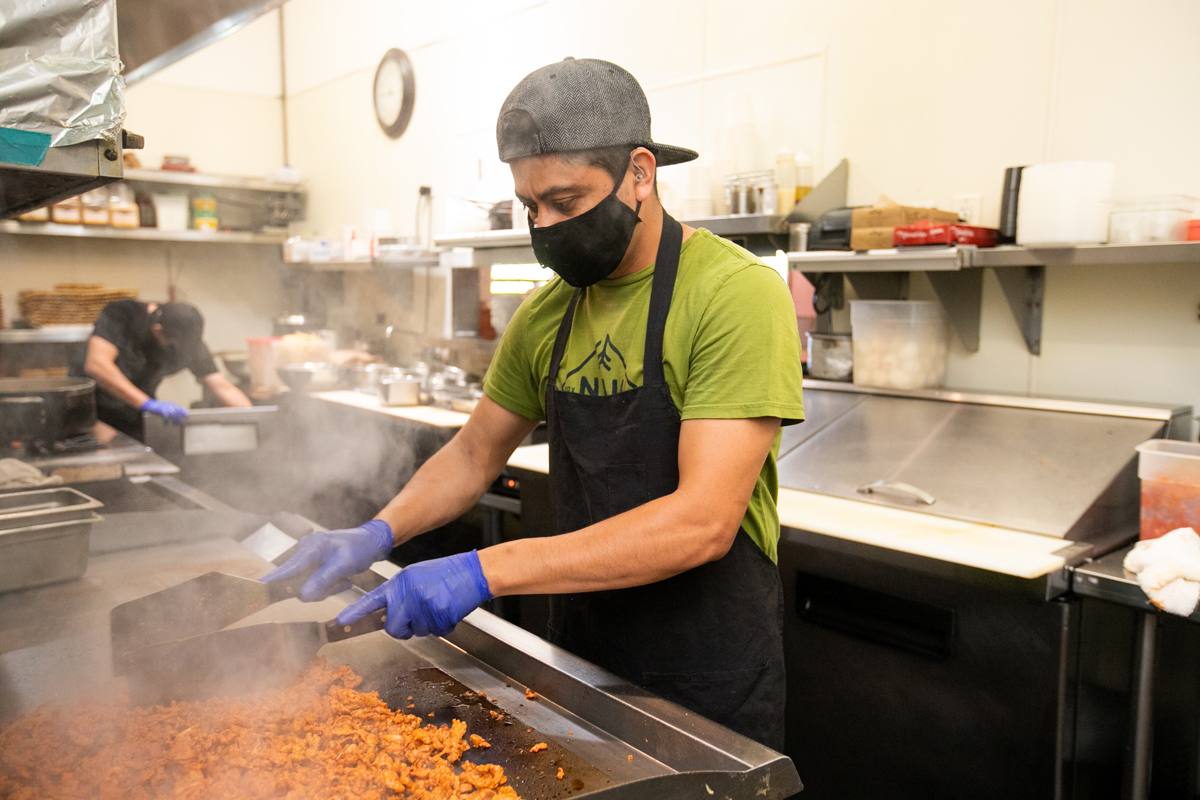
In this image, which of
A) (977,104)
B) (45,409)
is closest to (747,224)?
(977,104)

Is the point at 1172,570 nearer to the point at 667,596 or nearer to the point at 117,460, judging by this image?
the point at 667,596

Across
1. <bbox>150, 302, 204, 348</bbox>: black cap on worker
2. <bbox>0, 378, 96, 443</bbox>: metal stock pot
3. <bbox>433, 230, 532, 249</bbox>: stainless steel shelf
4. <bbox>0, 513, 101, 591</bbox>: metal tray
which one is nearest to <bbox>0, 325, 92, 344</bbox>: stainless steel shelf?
<bbox>150, 302, 204, 348</bbox>: black cap on worker

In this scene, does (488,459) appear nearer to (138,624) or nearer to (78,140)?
(138,624)

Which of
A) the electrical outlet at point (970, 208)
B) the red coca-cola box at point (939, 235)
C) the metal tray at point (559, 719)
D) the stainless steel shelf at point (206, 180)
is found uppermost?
the stainless steel shelf at point (206, 180)

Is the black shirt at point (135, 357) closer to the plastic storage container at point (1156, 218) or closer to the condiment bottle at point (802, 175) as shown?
the condiment bottle at point (802, 175)

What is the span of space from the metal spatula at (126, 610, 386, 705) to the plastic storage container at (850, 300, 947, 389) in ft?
6.78

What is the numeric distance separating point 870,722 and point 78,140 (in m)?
2.14

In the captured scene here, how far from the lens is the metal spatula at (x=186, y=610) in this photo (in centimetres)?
125

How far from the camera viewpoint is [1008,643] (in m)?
1.89

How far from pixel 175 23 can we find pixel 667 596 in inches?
58.8

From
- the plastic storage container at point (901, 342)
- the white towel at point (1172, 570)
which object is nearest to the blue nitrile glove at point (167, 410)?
the plastic storage container at point (901, 342)

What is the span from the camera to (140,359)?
171 inches

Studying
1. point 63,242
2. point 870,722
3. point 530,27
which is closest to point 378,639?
point 870,722

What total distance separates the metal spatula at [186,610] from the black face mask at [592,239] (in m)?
0.73
